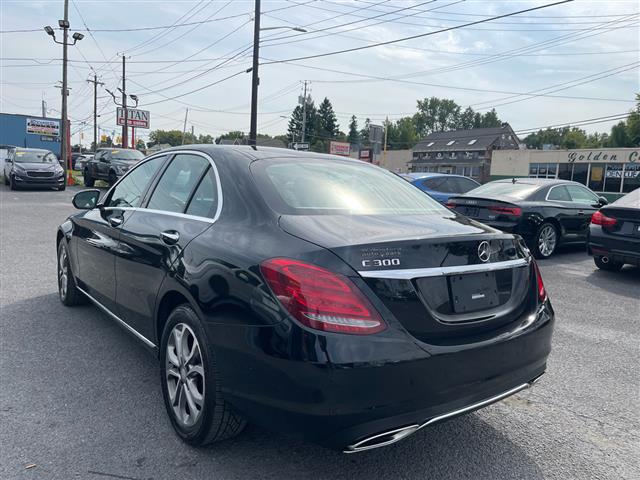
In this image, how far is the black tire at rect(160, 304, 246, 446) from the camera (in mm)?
2420

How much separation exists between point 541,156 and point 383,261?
45.7 metres

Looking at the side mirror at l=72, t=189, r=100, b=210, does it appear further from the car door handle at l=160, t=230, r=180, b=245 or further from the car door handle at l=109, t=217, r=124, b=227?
the car door handle at l=160, t=230, r=180, b=245

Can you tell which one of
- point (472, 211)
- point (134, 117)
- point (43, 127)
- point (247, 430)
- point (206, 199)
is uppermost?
point (134, 117)

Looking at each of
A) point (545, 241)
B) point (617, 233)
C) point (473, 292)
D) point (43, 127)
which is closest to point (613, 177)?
point (545, 241)

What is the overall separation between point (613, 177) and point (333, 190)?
39.5m

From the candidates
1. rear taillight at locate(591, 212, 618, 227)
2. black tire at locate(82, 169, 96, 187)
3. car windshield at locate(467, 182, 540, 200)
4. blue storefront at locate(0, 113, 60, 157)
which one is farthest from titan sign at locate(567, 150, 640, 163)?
blue storefront at locate(0, 113, 60, 157)

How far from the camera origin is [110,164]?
20.2 m

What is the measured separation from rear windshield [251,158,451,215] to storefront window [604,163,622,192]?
38441 millimetres

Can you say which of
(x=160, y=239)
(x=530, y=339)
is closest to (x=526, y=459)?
(x=530, y=339)

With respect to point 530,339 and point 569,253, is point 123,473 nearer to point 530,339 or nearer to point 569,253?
point 530,339

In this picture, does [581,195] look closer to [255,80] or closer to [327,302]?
[327,302]

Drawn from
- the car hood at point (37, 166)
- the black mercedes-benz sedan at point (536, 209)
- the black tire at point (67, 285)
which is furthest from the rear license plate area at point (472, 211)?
the car hood at point (37, 166)

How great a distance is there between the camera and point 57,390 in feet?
10.6

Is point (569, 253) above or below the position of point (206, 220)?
below
